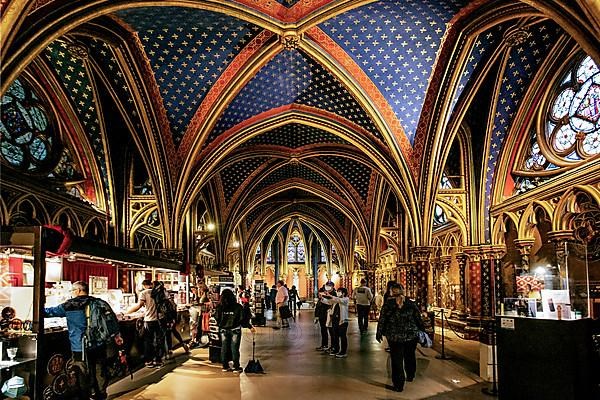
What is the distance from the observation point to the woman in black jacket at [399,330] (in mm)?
7324

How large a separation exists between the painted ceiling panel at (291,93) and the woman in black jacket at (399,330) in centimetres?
Answer: 636

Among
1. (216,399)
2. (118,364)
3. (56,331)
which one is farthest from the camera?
(118,364)

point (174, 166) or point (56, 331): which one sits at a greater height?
point (174, 166)

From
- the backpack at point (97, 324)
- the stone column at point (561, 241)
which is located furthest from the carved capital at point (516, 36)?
the backpack at point (97, 324)

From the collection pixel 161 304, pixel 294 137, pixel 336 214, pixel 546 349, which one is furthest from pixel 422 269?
pixel 336 214

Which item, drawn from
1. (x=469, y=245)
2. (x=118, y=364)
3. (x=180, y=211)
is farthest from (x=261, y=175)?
(x=118, y=364)

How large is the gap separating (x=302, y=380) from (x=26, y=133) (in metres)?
7.56

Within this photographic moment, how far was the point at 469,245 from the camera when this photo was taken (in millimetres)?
14219

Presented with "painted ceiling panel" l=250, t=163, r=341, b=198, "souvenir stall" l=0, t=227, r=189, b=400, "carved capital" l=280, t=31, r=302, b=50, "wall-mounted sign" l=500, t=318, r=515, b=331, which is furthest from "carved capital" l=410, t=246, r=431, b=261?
"souvenir stall" l=0, t=227, r=189, b=400

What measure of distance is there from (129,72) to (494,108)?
8.01 metres

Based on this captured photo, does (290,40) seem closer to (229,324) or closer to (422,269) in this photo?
(229,324)

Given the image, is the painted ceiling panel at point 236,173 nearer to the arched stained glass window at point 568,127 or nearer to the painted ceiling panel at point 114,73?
the painted ceiling panel at point 114,73

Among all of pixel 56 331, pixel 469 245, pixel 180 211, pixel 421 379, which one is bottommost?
pixel 421 379

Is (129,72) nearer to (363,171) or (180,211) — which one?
(180,211)
